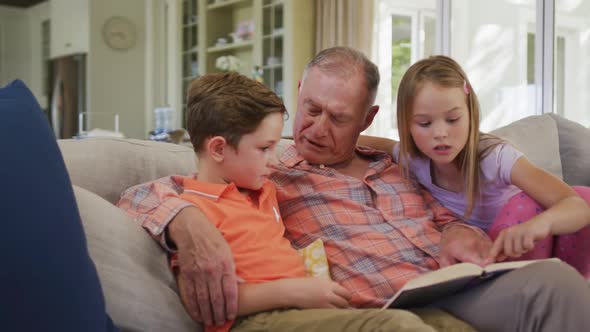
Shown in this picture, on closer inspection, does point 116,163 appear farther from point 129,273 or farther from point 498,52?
point 498,52

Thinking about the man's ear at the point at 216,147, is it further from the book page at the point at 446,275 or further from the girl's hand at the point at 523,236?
the girl's hand at the point at 523,236

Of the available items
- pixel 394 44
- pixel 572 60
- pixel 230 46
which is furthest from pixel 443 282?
pixel 230 46

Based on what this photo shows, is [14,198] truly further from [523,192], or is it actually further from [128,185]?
[523,192]

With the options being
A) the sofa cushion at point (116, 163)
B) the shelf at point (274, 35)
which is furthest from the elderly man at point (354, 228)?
the shelf at point (274, 35)

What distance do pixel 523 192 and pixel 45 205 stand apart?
1.00 metres

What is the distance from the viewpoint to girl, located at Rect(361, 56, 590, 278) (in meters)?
1.38

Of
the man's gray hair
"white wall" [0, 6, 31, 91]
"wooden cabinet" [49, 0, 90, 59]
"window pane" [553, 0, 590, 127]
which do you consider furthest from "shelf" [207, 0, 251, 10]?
the man's gray hair

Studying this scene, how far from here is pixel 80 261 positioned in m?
0.90

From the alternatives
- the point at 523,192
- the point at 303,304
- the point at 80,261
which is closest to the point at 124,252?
the point at 80,261

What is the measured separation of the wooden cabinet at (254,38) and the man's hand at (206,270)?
4.90 metres

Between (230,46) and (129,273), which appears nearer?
(129,273)

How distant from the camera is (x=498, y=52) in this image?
5.15m

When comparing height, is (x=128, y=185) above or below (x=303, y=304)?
above

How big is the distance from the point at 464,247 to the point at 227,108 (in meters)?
0.57
